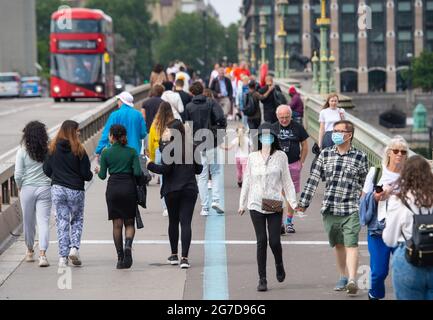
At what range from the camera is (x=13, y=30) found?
115 m

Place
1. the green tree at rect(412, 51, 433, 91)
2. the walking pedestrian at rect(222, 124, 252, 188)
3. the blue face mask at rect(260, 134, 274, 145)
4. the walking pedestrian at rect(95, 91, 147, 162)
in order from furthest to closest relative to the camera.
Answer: the green tree at rect(412, 51, 433, 91), the walking pedestrian at rect(222, 124, 252, 188), the walking pedestrian at rect(95, 91, 147, 162), the blue face mask at rect(260, 134, 274, 145)

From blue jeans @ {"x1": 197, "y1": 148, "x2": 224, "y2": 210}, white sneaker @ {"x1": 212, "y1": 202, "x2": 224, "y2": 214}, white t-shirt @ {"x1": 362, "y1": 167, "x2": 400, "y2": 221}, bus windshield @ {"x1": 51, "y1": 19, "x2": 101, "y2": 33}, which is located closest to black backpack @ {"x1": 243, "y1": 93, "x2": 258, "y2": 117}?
blue jeans @ {"x1": 197, "y1": 148, "x2": 224, "y2": 210}

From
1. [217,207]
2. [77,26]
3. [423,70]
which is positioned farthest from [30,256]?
[423,70]

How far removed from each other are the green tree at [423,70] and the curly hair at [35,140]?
134m

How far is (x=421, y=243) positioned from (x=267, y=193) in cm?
377

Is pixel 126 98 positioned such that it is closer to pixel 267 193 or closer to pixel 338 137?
pixel 267 193

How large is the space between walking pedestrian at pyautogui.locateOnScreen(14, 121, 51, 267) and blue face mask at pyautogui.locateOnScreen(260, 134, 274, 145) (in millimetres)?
2622

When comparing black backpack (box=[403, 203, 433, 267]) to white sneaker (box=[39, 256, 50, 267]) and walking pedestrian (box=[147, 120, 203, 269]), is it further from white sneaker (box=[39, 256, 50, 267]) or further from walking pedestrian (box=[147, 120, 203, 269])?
white sneaker (box=[39, 256, 50, 267])

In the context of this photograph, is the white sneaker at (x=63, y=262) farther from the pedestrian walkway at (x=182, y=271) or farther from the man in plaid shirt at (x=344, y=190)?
the man in plaid shirt at (x=344, y=190)

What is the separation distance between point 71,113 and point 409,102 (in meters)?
109

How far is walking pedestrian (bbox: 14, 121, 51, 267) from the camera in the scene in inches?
547

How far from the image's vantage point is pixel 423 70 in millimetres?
147125
